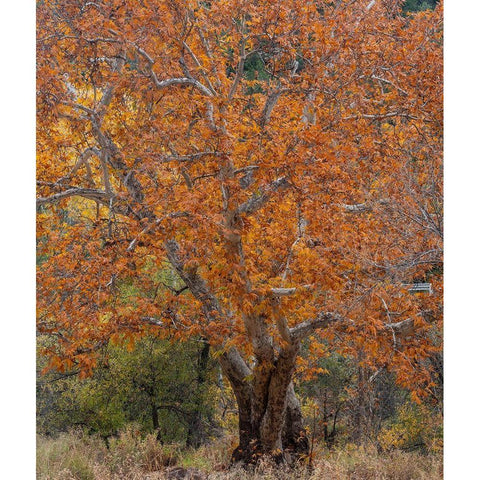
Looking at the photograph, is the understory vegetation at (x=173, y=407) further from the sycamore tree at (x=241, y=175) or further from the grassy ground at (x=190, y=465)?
the sycamore tree at (x=241, y=175)

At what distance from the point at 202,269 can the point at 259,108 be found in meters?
2.25

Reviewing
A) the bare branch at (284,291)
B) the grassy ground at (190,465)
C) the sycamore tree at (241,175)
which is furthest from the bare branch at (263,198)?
the grassy ground at (190,465)

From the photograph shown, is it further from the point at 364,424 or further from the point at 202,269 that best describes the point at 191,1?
the point at 364,424

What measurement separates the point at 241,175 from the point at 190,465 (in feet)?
12.7

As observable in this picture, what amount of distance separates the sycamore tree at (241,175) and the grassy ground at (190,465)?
0.74 meters

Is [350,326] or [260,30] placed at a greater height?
[260,30]

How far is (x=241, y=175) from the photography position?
24.9 ft

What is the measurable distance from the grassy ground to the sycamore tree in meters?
0.74

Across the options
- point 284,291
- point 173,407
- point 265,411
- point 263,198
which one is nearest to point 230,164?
point 263,198

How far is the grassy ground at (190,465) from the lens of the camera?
6297mm

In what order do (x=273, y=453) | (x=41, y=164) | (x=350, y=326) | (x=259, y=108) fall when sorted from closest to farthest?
(x=350, y=326) < (x=41, y=164) < (x=273, y=453) < (x=259, y=108)

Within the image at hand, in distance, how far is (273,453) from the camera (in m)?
8.02
